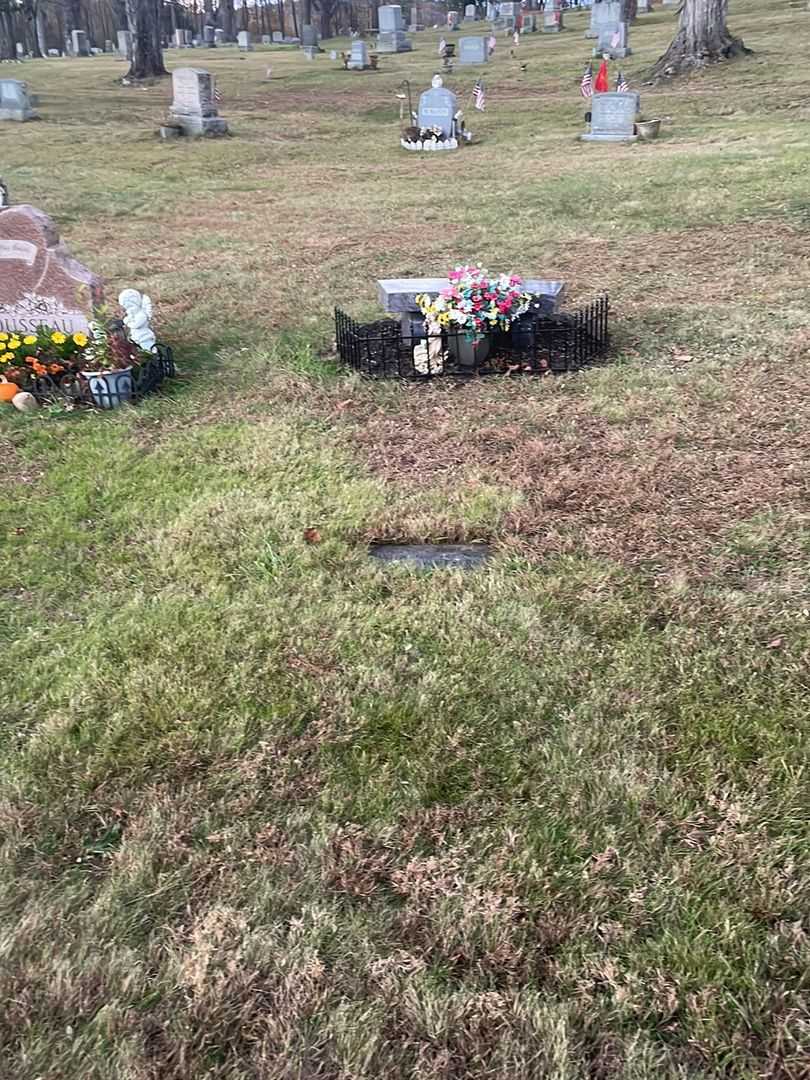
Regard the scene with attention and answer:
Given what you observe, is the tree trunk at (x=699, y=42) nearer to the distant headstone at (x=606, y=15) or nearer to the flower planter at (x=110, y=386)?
the distant headstone at (x=606, y=15)

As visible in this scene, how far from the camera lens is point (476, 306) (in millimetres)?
6039

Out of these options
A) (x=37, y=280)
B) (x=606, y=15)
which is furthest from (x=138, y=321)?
(x=606, y=15)

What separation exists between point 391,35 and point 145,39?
49.1ft

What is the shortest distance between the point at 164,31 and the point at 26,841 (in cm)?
7002

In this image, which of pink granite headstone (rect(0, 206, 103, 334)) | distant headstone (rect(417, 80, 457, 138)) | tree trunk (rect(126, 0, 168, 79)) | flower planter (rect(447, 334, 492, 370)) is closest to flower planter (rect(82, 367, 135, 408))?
pink granite headstone (rect(0, 206, 103, 334))

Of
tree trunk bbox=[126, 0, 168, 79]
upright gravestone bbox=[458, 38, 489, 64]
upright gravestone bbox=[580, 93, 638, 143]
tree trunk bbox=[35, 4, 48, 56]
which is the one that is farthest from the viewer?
tree trunk bbox=[35, 4, 48, 56]

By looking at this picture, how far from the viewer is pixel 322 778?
2.66 meters

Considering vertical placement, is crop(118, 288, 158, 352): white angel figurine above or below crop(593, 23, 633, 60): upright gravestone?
below

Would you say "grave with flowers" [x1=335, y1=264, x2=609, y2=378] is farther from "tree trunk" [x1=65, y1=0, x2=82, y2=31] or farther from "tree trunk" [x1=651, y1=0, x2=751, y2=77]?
"tree trunk" [x1=65, y1=0, x2=82, y2=31]

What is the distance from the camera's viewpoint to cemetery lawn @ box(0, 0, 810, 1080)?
198 centimetres

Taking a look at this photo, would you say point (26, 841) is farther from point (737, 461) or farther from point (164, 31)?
point (164, 31)

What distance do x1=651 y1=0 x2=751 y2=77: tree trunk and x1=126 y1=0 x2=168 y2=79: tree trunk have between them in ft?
58.8

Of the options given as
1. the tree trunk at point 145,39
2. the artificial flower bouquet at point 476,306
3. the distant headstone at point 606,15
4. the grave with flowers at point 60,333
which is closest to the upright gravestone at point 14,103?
the tree trunk at point 145,39

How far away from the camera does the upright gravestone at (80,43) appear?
52.5 m
